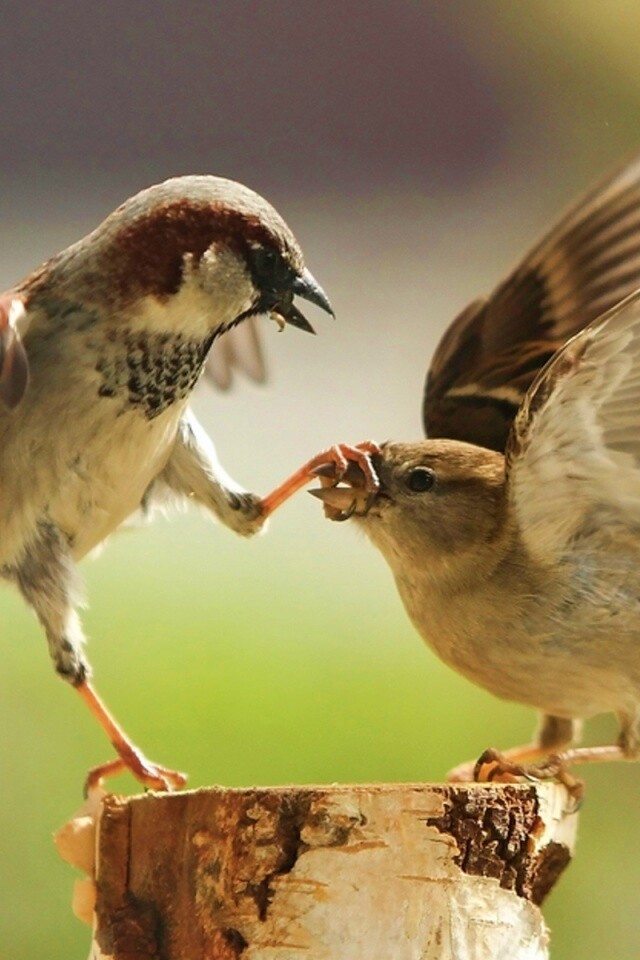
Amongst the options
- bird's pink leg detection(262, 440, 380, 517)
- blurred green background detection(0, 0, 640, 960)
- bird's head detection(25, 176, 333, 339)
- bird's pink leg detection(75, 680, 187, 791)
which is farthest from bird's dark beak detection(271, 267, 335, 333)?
blurred green background detection(0, 0, 640, 960)

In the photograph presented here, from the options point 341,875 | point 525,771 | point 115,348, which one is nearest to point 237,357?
point 115,348

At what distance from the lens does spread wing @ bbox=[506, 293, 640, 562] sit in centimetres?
107

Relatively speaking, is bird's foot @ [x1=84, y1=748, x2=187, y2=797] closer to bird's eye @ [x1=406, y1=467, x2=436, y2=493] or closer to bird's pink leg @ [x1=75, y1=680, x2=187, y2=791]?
bird's pink leg @ [x1=75, y1=680, x2=187, y2=791]

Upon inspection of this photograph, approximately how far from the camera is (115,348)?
112 centimetres

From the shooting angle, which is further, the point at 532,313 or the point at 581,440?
the point at 532,313

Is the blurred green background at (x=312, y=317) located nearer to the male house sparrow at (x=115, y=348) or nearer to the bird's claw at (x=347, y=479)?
the bird's claw at (x=347, y=479)

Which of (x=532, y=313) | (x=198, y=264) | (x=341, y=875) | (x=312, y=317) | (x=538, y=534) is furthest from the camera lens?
(x=312, y=317)

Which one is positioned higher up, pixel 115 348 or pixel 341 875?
pixel 115 348

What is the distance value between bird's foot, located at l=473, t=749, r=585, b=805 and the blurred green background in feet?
2.09

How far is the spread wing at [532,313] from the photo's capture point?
1.44 meters

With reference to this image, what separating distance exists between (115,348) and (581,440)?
43 cm

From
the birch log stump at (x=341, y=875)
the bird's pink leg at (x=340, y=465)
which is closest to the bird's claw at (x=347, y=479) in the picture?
the bird's pink leg at (x=340, y=465)

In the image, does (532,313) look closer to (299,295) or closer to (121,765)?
(299,295)

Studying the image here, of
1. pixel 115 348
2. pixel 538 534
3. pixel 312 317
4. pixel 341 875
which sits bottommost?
pixel 341 875
